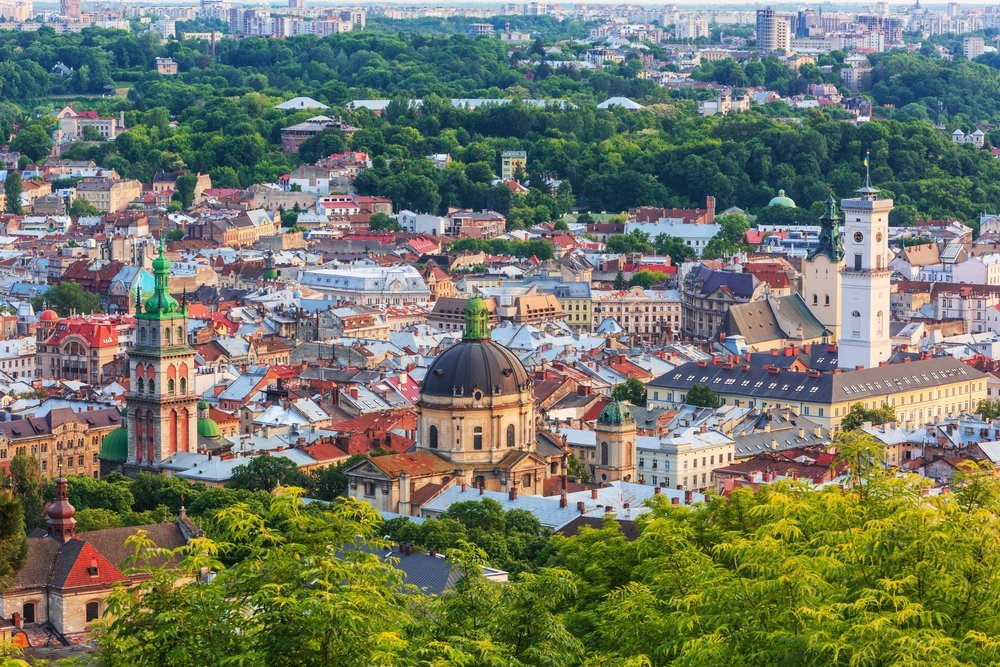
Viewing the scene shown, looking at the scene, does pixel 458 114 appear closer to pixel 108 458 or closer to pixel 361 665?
pixel 108 458

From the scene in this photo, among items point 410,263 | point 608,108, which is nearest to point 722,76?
point 608,108

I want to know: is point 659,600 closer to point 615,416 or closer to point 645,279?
point 615,416

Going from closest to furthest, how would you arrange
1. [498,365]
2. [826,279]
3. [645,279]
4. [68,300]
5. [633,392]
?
1. [498,365]
2. [633,392]
3. [826,279]
4. [68,300]
5. [645,279]

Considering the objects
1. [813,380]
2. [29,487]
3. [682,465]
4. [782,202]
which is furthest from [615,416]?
[782,202]

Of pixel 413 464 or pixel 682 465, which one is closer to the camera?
pixel 413 464

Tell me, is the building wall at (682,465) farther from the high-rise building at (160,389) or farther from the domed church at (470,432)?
the high-rise building at (160,389)

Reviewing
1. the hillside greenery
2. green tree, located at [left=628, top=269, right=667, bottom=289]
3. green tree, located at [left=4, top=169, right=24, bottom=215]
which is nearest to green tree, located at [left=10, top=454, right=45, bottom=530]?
the hillside greenery
